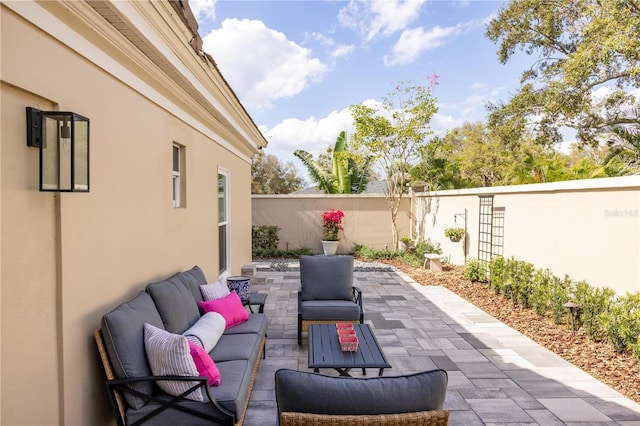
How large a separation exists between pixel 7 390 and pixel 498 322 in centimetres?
641

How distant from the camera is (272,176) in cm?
2442

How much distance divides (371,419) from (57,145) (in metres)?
2.30

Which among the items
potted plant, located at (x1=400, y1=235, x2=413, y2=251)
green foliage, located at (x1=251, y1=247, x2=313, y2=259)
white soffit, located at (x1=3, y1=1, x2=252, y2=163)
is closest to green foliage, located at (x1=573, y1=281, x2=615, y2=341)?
white soffit, located at (x1=3, y1=1, x2=252, y2=163)

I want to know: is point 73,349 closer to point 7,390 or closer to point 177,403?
point 7,390

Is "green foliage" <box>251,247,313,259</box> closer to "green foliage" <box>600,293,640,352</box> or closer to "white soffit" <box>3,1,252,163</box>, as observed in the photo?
"white soffit" <box>3,1,252,163</box>

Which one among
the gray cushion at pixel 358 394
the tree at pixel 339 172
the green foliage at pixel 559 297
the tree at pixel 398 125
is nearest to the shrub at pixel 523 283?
the green foliage at pixel 559 297

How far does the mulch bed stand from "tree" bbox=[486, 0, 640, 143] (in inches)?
220

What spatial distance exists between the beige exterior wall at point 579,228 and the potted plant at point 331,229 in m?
5.71

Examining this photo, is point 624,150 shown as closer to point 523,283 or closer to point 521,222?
point 521,222

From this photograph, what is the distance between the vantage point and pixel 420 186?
13.7m

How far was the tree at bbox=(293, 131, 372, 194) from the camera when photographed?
605 inches

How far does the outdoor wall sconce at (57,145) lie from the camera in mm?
2145

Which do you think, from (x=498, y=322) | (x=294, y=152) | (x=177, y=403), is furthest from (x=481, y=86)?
(x=177, y=403)

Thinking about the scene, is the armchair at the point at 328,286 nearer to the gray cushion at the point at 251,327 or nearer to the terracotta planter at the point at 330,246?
the gray cushion at the point at 251,327
